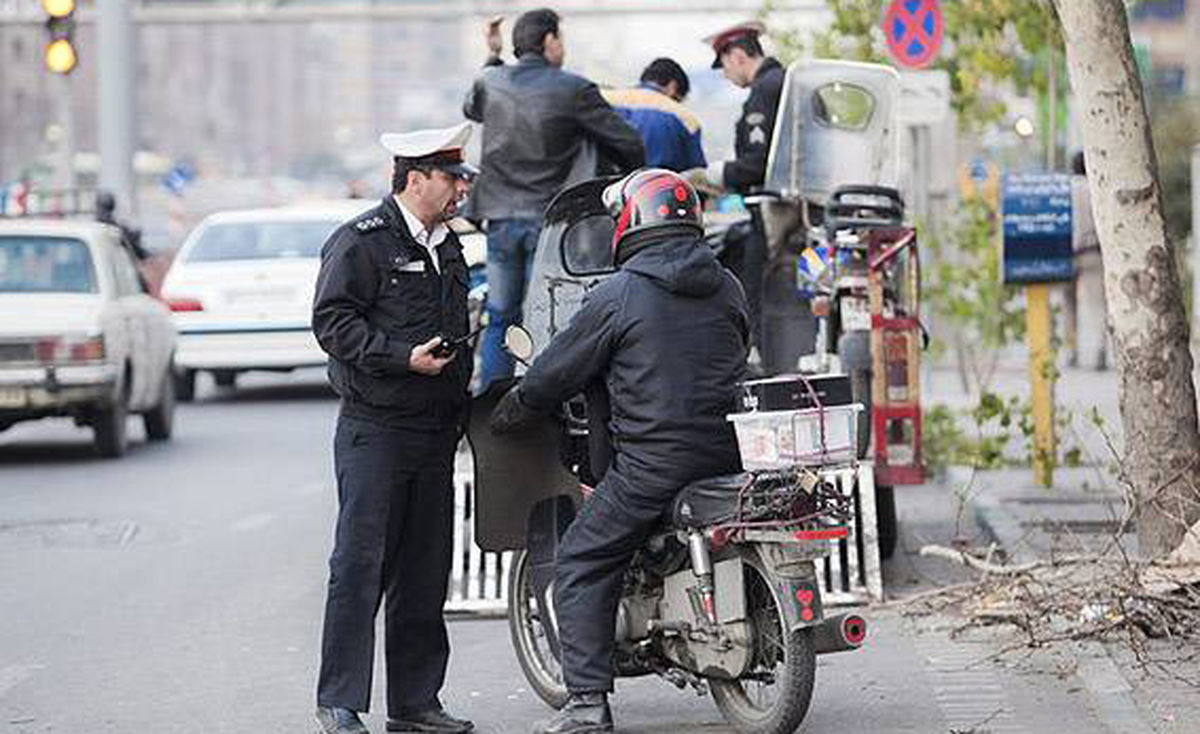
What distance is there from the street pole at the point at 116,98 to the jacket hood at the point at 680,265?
28.9 m

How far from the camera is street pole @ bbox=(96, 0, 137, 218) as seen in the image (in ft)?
122

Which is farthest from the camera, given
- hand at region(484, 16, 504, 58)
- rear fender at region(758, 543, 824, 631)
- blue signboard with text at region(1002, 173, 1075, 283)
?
blue signboard with text at region(1002, 173, 1075, 283)

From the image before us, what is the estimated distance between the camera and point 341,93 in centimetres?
16788

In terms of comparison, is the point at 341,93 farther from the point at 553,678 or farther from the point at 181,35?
the point at 553,678

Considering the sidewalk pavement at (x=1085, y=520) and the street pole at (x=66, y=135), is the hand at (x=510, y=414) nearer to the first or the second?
the sidewalk pavement at (x=1085, y=520)

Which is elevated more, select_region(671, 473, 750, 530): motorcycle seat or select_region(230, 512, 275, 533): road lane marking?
select_region(671, 473, 750, 530): motorcycle seat

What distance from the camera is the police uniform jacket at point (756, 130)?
1406 cm

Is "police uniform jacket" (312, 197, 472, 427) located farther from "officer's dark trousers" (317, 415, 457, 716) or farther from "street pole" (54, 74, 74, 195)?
"street pole" (54, 74, 74, 195)

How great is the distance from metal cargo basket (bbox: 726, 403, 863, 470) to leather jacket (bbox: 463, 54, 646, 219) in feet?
15.6

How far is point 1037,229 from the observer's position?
1502 centimetres

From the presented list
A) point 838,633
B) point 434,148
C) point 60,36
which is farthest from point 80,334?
point 838,633

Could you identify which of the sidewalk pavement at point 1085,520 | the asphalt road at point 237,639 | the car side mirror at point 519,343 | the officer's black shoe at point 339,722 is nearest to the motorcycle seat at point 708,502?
the car side mirror at point 519,343

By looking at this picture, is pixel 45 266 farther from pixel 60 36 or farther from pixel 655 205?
pixel 655 205

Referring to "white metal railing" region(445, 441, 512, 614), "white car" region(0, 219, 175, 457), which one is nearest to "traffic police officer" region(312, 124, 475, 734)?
"white metal railing" region(445, 441, 512, 614)
